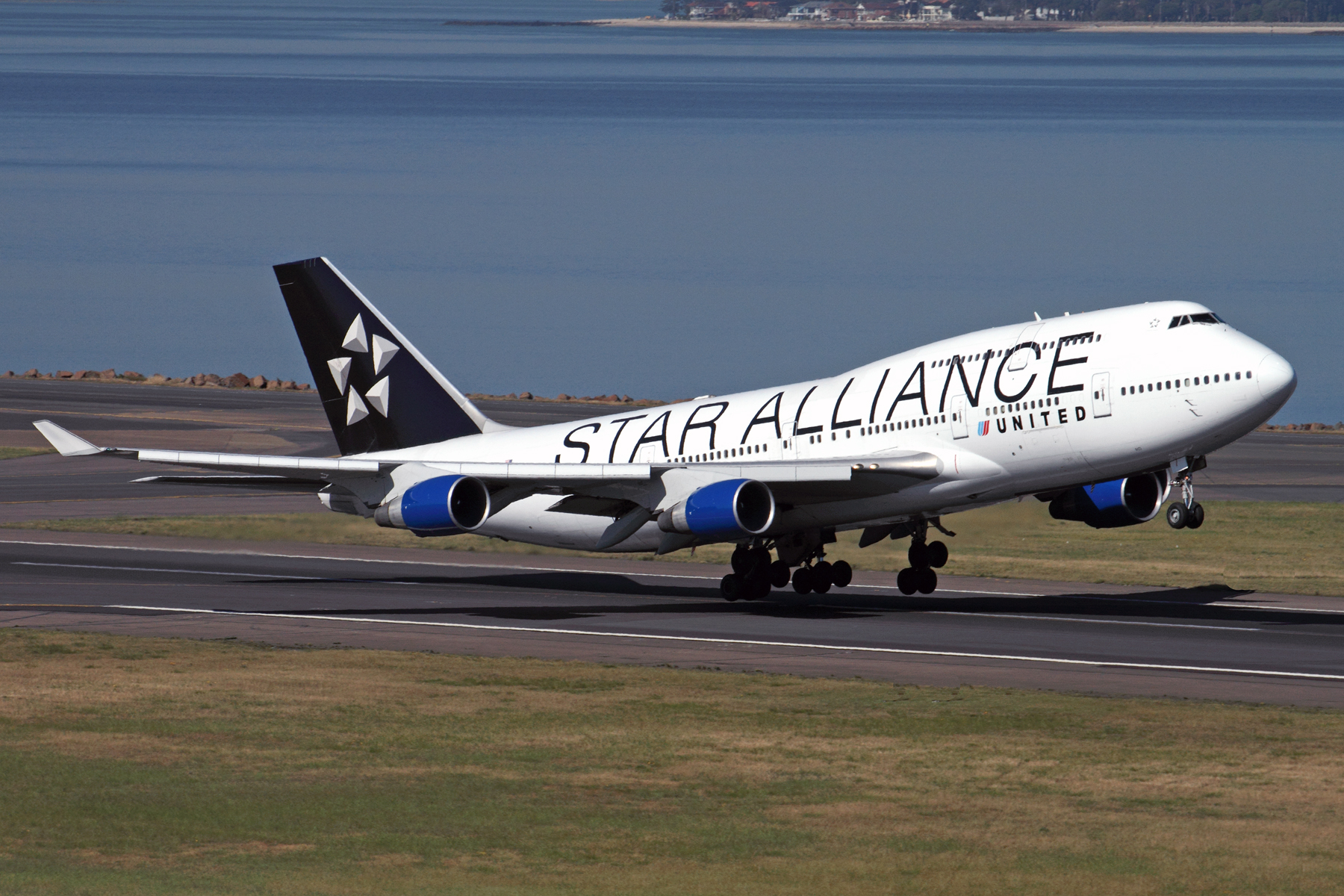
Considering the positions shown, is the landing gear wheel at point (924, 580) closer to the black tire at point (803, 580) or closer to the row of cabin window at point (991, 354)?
the black tire at point (803, 580)

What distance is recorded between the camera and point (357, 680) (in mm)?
35000

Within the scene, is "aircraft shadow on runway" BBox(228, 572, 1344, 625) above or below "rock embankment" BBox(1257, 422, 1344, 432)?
below

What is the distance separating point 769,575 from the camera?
47.5m

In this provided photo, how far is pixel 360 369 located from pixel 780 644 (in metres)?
16.7

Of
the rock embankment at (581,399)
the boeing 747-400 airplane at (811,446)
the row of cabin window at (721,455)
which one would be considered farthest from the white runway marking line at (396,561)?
the rock embankment at (581,399)

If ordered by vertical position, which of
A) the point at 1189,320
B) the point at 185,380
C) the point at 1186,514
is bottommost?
the point at 1186,514

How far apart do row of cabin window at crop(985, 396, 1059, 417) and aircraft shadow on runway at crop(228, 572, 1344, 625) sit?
594 centimetres

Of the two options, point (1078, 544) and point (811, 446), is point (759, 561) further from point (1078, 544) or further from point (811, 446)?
point (1078, 544)

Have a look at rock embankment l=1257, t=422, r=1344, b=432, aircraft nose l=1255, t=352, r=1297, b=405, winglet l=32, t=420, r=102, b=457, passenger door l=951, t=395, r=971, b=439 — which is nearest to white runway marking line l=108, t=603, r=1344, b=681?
winglet l=32, t=420, r=102, b=457

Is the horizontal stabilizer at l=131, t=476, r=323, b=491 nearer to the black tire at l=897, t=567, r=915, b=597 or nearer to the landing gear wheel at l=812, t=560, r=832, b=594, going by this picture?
the landing gear wheel at l=812, t=560, r=832, b=594

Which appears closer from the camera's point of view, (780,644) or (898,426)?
(780,644)

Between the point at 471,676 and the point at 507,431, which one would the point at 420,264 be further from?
the point at 471,676

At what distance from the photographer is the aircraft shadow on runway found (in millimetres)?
45000

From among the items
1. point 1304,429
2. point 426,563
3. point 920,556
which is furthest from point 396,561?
point 1304,429
